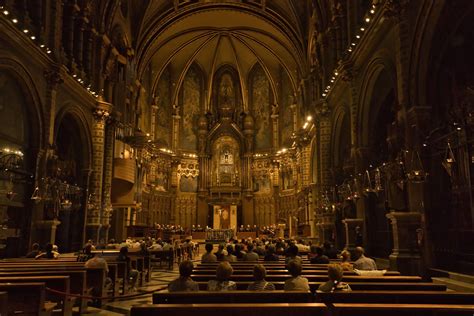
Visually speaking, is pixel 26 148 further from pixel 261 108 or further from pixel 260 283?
pixel 261 108

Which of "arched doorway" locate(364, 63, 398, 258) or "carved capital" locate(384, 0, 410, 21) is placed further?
"arched doorway" locate(364, 63, 398, 258)

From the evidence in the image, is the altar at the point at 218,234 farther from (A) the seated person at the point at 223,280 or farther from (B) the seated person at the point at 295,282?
(B) the seated person at the point at 295,282

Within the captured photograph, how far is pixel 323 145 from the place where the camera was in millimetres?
22828

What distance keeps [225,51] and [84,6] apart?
20343 millimetres

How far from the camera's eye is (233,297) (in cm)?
450

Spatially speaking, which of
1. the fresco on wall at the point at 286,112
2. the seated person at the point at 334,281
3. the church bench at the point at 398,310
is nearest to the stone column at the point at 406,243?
the seated person at the point at 334,281

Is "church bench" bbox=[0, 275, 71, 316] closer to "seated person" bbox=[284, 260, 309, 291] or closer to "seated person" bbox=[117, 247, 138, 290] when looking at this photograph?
"seated person" bbox=[117, 247, 138, 290]

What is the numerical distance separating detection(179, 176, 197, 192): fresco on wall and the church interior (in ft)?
0.47

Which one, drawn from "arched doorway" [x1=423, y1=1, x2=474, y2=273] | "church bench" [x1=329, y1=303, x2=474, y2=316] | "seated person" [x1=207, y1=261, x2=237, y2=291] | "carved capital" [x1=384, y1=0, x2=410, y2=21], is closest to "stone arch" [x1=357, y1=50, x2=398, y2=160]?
"carved capital" [x1=384, y1=0, x2=410, y2=21]

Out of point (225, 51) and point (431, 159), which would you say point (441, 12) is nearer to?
point (431, 159)

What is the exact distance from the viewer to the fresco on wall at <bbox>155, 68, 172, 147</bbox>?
125 ft

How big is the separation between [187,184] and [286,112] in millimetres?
11832

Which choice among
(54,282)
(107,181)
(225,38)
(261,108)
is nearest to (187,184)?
(261,108)

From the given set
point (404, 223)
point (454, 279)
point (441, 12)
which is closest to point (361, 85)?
point (441, 12)
